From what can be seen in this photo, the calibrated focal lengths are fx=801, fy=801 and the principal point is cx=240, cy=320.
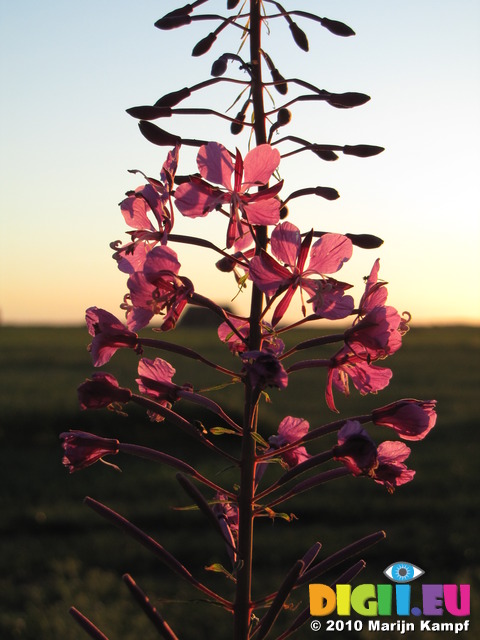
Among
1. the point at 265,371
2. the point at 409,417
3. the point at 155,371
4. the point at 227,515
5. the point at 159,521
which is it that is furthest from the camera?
the point at 159,521

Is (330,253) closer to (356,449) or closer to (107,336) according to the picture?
(356,449)

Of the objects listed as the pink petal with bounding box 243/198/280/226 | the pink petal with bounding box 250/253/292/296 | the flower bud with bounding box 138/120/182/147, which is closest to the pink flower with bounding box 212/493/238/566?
the pink petal with bounding box 250/253/292/296

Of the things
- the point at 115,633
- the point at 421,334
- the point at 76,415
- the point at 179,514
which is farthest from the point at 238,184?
the point at 421,334

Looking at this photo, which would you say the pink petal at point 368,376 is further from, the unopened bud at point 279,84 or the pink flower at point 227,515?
the unopened bud at point 279,84

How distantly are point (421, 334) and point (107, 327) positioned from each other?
3739cm

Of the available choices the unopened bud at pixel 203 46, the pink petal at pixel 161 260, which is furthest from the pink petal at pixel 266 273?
the unopened bud at pixel 203 46

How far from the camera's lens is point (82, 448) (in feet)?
8.07

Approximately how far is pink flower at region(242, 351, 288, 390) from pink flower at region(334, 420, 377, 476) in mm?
276

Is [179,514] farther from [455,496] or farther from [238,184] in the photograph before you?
[238,184]

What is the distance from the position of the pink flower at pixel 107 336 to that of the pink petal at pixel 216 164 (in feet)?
1.68

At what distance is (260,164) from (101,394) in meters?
0.81

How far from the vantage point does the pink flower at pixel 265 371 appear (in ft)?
6.57

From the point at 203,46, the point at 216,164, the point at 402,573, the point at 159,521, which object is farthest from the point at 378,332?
the point at 159,521

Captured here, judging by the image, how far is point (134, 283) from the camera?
2281 mm
